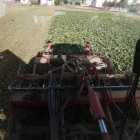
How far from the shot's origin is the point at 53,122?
214cm

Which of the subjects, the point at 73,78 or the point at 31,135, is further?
the point at 73,78

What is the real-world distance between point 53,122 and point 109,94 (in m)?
1.45

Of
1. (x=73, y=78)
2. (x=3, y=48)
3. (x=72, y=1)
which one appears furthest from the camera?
(x=72, y=1)

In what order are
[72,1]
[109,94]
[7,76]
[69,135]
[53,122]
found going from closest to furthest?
1. [53,122]
2. [69,135]
3. [109,94]
4. [7,76]
5. [72,1]

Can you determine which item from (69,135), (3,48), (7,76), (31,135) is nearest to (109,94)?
(69,135)

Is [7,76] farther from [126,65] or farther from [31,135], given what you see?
[126,65]

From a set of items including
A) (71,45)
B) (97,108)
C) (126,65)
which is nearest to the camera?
(97,108)

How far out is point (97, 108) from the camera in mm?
1799

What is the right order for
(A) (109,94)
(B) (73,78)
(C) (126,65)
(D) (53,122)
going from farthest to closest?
(C) (126,65) → (B) (73,78) → (A) (109,94) → (D) (53,122)

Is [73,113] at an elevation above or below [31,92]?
below

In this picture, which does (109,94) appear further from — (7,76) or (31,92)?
(7,76)

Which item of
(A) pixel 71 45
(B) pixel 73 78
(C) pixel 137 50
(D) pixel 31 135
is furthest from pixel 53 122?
(A) pixel 71 45

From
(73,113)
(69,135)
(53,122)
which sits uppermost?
(53,122)

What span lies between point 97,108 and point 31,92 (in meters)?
1.59
